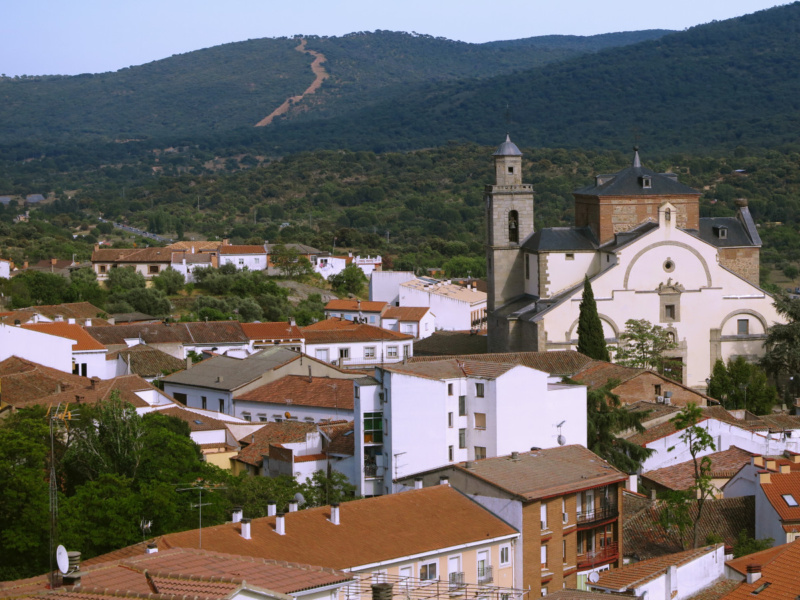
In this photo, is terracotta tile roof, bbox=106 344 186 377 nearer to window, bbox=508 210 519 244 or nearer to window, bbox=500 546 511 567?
window, bbox=508 210 519 244

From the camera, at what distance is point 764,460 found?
33.8 m

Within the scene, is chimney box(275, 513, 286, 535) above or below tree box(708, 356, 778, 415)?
above

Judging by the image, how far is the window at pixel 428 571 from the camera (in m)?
25.3

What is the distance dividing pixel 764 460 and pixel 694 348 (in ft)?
72.7

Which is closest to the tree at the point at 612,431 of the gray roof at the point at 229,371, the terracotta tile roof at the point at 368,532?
the terracotta tile roof at the point at 368,532

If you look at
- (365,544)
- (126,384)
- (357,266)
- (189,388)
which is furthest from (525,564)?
(357,266)

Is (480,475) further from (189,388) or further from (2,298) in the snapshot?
(2,298)

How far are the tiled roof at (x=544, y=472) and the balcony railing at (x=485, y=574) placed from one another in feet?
5.20

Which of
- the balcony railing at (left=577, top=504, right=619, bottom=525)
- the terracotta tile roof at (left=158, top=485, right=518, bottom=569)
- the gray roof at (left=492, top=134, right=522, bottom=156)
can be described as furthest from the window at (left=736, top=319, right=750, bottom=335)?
the terracotta tile roof at (left=158, top=485, right=518, bottom=569)

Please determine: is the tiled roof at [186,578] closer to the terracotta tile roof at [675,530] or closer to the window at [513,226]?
the terracotta tile roof at [675,530]

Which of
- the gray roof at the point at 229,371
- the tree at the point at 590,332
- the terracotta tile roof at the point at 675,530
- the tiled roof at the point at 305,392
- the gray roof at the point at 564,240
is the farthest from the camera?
the gray roof at the point at 564,240

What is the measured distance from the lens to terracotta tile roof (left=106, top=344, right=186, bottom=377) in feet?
173

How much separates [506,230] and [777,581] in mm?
38145

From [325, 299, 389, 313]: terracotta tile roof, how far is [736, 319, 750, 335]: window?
969 inches
